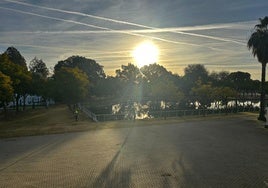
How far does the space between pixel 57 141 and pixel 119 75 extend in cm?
8931

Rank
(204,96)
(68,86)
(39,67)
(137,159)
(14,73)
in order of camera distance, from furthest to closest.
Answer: (39,67) → (204,96) → (68,86) → (14,73) → (137,159)

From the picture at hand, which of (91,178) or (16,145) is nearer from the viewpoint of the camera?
(91,178)

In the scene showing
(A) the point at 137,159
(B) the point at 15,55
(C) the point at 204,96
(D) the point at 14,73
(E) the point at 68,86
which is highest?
(B) the point at 15,55

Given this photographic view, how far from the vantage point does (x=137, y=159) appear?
52.8 feet

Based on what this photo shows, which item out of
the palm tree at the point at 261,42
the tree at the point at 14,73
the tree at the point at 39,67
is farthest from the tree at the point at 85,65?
the palm tree at the point at 261,42

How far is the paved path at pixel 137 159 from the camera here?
12375mm

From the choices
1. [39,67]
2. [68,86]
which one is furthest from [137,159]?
[39,67]

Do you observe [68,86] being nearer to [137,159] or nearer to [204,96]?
[204,96]

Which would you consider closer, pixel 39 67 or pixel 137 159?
pixel 137 159

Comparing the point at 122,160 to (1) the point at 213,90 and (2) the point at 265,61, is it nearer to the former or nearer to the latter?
(2) the point at 265,61

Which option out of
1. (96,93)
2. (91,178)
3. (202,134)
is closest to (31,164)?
(91,178)

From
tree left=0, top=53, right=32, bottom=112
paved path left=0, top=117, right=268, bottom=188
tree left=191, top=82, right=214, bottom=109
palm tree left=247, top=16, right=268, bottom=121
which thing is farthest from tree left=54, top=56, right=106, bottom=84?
paved path left=0, top=117, right=268, bottom=188

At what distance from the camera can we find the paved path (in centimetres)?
1238

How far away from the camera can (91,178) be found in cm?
1277
